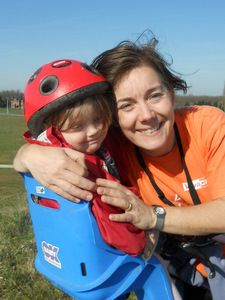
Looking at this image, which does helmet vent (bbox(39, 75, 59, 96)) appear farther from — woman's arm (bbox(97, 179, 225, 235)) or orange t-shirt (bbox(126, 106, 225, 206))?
orange t-shirt (bbox(126, 106, 225, 206))

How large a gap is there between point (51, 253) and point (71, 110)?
87cm

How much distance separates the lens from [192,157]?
2.44 meters

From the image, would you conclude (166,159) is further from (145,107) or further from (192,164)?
(145,107)

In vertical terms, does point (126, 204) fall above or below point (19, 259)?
above

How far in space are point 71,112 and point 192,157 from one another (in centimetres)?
88

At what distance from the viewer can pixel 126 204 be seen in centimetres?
196

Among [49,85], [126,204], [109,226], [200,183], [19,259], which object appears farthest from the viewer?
[19,259]

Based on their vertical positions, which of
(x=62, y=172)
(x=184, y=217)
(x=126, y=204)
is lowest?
(x=184, y=217)

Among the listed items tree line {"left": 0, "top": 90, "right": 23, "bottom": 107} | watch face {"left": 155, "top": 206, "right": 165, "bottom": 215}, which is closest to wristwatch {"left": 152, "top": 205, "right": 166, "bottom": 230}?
watch face {"left": 155, "top": 206, "right": 165, "bottom": 215}

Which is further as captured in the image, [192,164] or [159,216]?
[192,164]

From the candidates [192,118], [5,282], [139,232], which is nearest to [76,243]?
[139,232]

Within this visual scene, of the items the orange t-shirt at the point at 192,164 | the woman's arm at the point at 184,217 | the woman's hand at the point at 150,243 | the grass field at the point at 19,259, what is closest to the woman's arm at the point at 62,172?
the woman's arm at the point at 184,217

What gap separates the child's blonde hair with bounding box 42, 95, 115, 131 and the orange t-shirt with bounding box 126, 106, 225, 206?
478mm

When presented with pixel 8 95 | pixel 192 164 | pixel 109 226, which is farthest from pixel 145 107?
pixel 8 95
